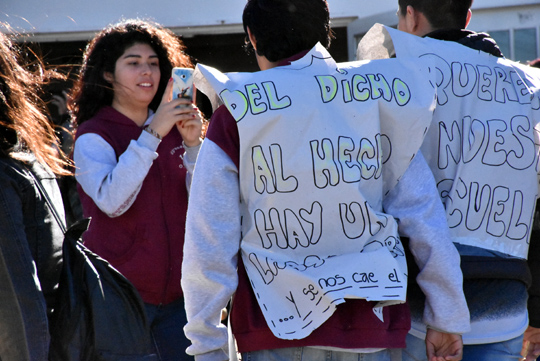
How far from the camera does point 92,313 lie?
1.83 m

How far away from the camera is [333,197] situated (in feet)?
5.70

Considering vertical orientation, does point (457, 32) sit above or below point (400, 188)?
above

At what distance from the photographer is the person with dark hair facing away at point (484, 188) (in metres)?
2.01

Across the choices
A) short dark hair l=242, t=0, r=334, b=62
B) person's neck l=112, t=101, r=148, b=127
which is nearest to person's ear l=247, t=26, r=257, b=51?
short dark hair l=242, t=0, r=334, b=62

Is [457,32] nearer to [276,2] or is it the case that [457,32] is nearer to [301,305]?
[276,2]

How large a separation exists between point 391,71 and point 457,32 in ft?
1.69

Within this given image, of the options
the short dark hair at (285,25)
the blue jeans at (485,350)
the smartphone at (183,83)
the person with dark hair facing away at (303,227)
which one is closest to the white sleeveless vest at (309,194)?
the person with dark hair facing away at (303,227)

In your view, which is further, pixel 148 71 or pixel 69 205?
pixel 69 205

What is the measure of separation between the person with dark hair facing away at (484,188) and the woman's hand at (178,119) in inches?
38.4

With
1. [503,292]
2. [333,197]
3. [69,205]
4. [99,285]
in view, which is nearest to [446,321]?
[503,292]

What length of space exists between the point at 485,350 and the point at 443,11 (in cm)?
111

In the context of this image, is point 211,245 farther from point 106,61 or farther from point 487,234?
point 106,61

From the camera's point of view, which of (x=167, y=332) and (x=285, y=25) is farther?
(x=167, y=332)

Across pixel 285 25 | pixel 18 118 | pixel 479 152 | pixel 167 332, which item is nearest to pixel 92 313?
pixel 18 118
